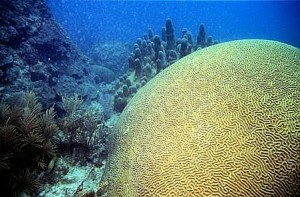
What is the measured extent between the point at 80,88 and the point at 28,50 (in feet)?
5.79

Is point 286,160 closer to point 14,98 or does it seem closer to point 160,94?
point 160,94

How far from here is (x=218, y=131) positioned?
2789mm

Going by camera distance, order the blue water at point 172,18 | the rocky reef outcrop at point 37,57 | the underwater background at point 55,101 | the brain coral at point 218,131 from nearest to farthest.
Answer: the brain coral at point 218,131 < the underwater background at point 55,101 < the rocky reef outcrop at point 37,57 < the blue water at point 172,18

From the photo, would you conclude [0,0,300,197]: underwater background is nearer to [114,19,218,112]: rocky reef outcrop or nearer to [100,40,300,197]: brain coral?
[114,19,218,112]: rocky reef outcrop

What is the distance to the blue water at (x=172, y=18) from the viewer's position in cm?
2941

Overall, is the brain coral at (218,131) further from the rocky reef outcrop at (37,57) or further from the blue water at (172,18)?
the blue water at (172,18)

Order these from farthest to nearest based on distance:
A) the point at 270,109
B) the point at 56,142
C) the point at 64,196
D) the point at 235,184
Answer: the point at 56,142 → the point at 64,196 → the point at 270,109 → the point at 235,184

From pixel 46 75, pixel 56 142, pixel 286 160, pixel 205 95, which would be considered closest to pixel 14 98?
pixel 56 142

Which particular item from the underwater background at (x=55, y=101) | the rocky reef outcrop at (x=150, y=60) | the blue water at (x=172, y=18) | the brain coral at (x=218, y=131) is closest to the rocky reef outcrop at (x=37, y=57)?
the underwater background at (x=55, y=101)

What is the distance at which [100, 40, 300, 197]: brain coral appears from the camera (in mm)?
2477

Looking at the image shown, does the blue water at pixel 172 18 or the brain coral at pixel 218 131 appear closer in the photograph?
the brain coral at pixel 218 131

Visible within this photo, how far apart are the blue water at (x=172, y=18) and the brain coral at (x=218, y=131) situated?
1667 centimetres

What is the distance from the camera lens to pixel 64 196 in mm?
3441

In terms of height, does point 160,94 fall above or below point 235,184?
above
